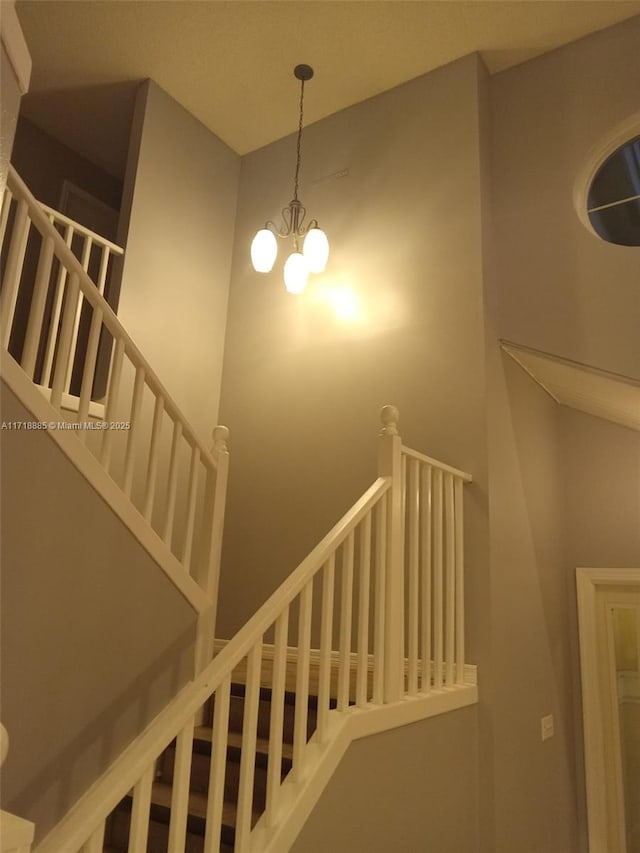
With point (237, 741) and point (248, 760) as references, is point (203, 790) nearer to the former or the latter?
point (237, 741)

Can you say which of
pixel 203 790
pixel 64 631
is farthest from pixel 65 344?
pixel 203 790

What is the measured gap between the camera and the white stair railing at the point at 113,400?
2484mm

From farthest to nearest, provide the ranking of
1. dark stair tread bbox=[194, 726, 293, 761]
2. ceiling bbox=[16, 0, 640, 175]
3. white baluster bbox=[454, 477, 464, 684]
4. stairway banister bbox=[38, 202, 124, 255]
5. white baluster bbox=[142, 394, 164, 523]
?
ceiling bbox=[16, 0, 640, 175] < stairway banister bbox=[38, 202, 124, 255] < white baluster bbox=[454, 477, 464, 684] < white baluster bbox=[142, 394, 164, 523] < dark stair tread bbox=[194, 726, 293, 761]

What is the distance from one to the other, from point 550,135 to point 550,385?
1.52m

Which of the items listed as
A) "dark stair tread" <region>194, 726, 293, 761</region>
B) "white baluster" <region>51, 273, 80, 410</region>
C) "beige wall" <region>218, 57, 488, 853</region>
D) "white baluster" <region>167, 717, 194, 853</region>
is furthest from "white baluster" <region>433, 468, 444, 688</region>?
"white baluster" <region>51, 273, 80, 410</region>

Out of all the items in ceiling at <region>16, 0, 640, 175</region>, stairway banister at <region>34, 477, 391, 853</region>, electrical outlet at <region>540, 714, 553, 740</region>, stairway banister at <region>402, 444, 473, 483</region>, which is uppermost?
ceiling at <region>16, 0, 640, 175</region>

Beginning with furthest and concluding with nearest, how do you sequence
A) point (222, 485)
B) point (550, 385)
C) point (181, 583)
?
point (550, 385), point (222, 485), point (181, 583)

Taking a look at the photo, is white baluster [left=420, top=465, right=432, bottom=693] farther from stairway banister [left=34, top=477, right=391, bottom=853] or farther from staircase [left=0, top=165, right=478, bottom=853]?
stairway banister [left=34, top=477, right=391, bottom=853]

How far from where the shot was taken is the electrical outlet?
3680mm

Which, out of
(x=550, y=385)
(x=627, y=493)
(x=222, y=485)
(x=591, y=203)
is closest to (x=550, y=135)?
(x=591, y=203)

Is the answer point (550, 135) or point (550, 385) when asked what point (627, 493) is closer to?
point (550, 385)

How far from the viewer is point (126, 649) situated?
2727mm

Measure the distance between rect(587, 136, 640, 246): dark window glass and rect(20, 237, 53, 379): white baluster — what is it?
2995mm

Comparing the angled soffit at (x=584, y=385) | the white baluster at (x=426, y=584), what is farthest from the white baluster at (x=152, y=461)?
the angled soffit at (x=584, y=385)
